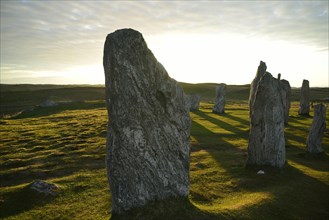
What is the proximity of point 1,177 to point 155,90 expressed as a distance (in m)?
15.9

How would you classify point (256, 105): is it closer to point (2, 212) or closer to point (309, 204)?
point (309, 204)

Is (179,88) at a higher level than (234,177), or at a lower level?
higher

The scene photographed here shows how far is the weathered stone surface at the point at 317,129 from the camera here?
27.9m

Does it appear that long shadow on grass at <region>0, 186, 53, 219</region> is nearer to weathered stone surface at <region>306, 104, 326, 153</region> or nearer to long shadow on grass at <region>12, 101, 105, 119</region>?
weathered stone surface at <region>306, 104, 326, 153</region>

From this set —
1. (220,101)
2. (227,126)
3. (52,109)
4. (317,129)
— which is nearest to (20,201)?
(317,129)

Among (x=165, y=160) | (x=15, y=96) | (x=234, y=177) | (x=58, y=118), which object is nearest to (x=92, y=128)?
(x=58, y=118)

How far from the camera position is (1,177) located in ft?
76.7

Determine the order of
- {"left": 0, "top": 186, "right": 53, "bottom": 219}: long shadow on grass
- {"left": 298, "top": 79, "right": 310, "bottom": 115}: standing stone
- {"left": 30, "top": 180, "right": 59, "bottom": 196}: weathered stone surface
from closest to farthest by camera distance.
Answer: {"left": 0, "top": 186, "right": 53, "bottom": 219}: long shadow on grass, {"left": 30, "top": 180, "right": 59, "bottom": 196}: weathered stone surface, {"left": 298, "top": 79, "right": 310, "bottom": 115}: standing stone

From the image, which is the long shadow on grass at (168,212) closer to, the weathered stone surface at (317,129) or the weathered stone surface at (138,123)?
the weathered stone surface at (138,123)

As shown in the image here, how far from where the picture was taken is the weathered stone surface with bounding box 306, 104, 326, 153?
2789 cm

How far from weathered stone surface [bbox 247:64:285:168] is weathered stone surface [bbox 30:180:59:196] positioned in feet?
47.9

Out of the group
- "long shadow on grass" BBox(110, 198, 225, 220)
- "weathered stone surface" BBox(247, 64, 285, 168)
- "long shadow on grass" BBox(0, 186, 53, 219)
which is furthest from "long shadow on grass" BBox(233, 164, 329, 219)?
"long shadow on grass" BBox(0, 186, 53, 219)

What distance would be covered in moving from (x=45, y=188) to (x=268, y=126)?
53.4ft

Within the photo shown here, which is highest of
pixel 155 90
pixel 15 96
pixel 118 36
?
pixel 118 36
